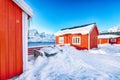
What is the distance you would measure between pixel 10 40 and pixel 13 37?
0.62 feet

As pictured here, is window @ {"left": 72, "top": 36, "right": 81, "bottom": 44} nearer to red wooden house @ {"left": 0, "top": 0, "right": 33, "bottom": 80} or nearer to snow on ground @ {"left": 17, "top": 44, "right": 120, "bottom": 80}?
snow on ground @ {"left": 17, "top": 44, "right": 120, "bottom": 80}

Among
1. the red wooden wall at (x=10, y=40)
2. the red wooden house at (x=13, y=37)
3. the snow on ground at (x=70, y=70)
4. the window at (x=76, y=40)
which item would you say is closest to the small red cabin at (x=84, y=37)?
the window at (x=76, y=40)

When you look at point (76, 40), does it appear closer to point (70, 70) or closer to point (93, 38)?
point (93, 38)

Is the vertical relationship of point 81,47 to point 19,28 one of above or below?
below

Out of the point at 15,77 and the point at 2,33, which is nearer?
the point at 2,33

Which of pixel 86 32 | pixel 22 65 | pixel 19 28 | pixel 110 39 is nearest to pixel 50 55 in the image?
pixel 22 65

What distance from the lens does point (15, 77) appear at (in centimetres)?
431

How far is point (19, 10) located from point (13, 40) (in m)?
1.30

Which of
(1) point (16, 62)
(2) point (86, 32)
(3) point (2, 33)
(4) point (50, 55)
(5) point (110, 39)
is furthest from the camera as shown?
(5) point (110, 39)

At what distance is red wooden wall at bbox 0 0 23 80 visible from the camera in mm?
3844

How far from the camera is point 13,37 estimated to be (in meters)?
4.27

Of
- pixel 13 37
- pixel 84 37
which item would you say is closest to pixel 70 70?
pixel 13 37

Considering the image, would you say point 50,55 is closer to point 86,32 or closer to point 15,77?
point 15,77

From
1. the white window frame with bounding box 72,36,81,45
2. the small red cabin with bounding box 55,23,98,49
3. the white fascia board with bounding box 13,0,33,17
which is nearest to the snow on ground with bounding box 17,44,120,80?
the white fascia board with bounding box 13,0,33,17
